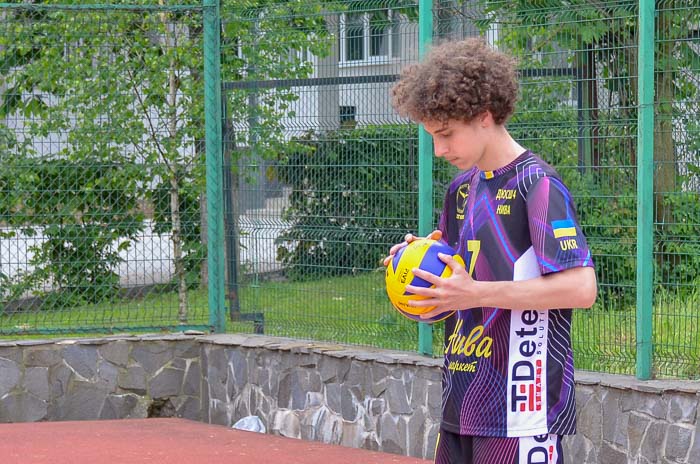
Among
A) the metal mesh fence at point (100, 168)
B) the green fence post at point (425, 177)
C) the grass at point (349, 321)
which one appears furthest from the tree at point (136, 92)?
the green fence post at point (425, 177)

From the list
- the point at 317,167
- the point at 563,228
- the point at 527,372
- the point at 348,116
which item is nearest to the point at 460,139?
the point at 563,228

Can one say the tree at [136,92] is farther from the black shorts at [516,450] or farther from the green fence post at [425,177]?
the black shorts at [516,450]

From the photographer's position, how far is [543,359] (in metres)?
3.45

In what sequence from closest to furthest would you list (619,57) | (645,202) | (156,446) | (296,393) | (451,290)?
1. (451,290)
2. (645,202)
3. (619,57)
4. (156,446)
5. (296,393)

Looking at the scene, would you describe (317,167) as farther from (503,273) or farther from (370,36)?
(503,273)

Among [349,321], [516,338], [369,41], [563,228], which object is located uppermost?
[369,41]

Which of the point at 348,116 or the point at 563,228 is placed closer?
the point at 563,228

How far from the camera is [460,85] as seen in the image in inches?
135

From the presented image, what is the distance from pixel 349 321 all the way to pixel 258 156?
1.61 meters

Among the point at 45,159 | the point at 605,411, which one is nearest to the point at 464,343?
the point at 605,411

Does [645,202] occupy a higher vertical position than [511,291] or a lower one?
higher

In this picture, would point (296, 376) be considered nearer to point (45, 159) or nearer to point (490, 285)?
point (45, 159)

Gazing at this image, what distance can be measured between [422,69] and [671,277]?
3.45 meters

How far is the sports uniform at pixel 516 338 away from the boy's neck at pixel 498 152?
0.9 inches
